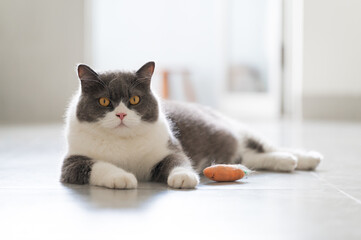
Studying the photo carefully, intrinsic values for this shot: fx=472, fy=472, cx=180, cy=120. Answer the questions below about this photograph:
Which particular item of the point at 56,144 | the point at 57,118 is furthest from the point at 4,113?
the point at 56,144

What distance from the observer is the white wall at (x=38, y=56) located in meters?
5.81

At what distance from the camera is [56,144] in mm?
3318

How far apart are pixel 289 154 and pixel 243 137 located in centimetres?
32

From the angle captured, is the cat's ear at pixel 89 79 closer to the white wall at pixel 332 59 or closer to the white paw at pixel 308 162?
the white paw at pixel 308 162

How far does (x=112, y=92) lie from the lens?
1762 mm

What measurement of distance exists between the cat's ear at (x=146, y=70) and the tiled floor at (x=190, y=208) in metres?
0.44

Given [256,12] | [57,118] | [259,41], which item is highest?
[256,12]

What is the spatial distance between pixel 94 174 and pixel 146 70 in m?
0.46

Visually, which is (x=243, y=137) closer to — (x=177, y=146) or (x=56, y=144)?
(x=177, y=146)

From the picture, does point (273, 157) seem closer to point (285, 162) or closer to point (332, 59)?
point (285, 162)

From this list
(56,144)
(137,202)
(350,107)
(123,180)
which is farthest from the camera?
(350,107)

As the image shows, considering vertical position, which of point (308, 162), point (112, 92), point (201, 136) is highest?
point (112, 92)

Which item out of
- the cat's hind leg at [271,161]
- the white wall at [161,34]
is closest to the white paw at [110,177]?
the cat's hind leg at [271,161]

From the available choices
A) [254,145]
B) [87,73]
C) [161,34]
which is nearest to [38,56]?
[161,34]
